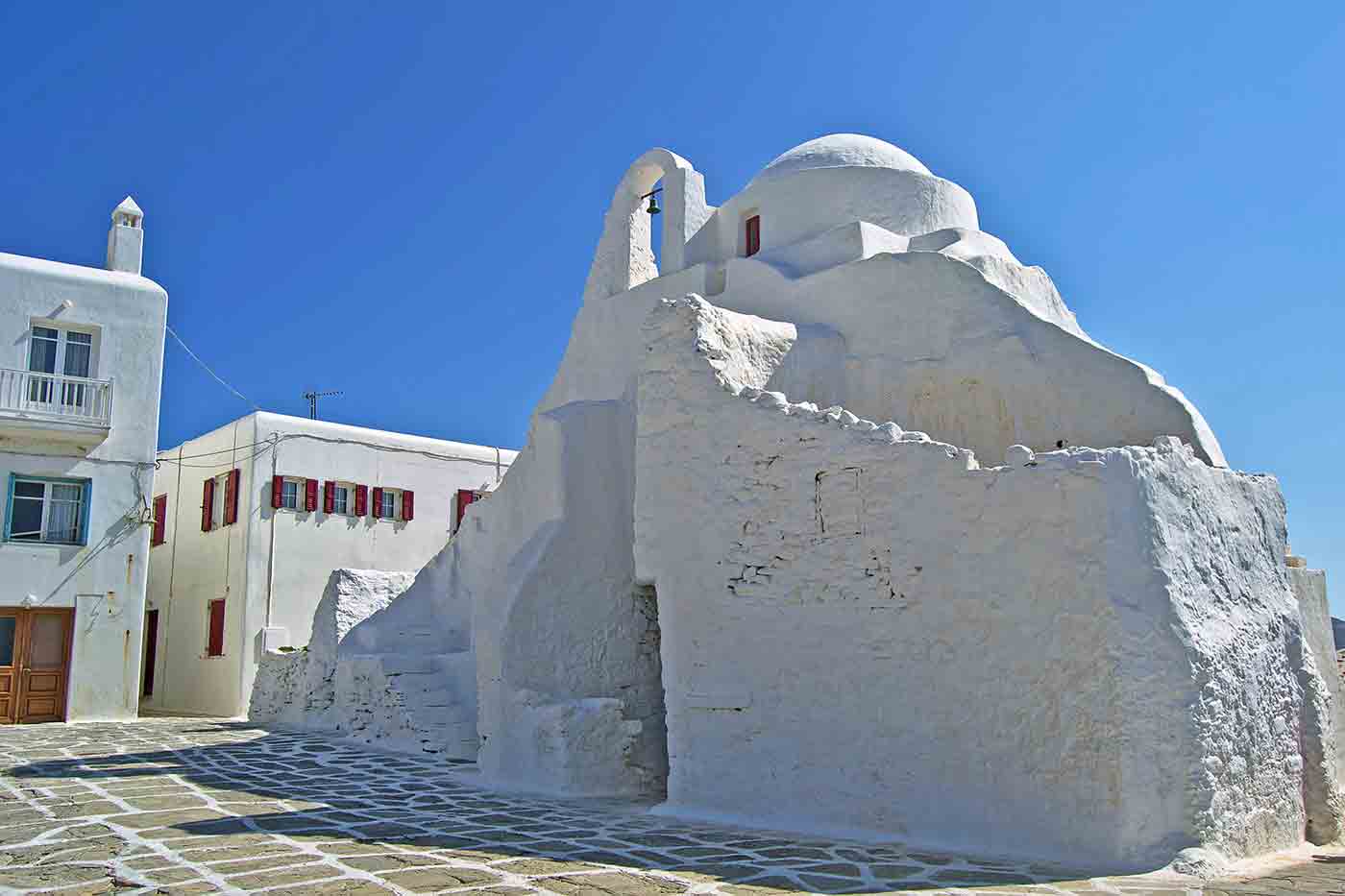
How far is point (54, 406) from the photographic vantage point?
54.9ft

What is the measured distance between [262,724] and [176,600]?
6.21m

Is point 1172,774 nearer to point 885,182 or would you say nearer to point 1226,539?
point 1226,539

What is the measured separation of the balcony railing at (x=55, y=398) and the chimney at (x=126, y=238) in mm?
2335

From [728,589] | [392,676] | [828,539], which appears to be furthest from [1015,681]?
[392,676]

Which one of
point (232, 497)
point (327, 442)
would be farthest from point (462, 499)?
point (232, 497)

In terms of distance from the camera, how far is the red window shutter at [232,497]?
64.1ft

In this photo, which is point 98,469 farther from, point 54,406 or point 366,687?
point 366,687

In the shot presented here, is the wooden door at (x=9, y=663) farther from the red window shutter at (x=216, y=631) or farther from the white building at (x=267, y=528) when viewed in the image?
the red window shutter at (x=216, y=631)

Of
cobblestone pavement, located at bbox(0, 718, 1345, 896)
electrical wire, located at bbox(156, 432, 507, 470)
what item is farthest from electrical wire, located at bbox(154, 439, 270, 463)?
cobblestone pavement, located at bbox(0, 718, 1345, 896)

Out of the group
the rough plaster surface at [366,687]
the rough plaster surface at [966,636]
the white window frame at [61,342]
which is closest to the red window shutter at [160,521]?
the white window frame at [61,342]

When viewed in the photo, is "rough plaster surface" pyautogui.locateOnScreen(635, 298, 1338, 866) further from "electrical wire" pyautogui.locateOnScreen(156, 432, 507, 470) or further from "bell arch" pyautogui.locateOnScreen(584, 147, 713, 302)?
"electrical wire" pyautogui.locateOnScreen(156, 432, 507, 470)

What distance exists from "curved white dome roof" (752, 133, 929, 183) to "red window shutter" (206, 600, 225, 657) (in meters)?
12.1

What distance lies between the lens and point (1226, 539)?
778 cm

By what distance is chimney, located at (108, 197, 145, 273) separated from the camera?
18319 mm
